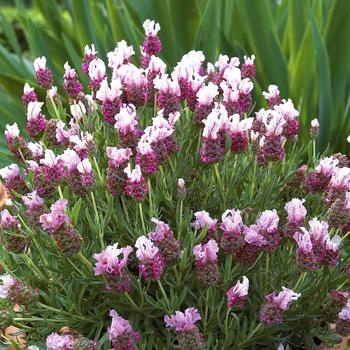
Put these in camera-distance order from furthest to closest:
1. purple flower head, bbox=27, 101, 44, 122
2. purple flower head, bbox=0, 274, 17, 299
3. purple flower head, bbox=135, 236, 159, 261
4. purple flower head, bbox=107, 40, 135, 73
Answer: purple flower head, bbox=107, 40, 135, 73 → purple flower head, bbox=27, 101, 44, 122 → purple flower head, bbox=0, 274, 17, 299 → purple flower head, bbox=135, 236, 159, 261

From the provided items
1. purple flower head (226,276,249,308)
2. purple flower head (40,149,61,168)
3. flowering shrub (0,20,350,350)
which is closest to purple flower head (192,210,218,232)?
flowering shrub (0,20,350,350)

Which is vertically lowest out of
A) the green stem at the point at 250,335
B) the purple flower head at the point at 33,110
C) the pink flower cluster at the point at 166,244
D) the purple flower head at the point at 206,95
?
the green stem at the point at 250,335

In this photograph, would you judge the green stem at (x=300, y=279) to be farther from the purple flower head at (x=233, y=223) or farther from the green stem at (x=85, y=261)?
the green stem at (x=85, y=261)

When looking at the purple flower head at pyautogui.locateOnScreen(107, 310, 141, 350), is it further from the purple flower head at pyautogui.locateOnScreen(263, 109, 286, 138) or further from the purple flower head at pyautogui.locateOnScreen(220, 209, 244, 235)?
the purple flower head at pyautogui.locateOnScreen(263, 109, 286, 138)

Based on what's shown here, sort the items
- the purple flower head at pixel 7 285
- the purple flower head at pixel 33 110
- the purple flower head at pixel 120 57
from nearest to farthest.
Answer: the purple flower head at pixel 7 285, the purple flower head at pixel 33 110, the purple flower head at pixel 120 57

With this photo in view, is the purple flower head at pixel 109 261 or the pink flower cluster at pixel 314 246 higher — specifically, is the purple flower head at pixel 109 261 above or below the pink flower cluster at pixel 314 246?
above

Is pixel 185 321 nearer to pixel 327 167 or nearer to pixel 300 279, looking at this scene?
pixel 300 279

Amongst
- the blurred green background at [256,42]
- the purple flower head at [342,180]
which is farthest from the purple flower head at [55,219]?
the blurred green background at [256,42]

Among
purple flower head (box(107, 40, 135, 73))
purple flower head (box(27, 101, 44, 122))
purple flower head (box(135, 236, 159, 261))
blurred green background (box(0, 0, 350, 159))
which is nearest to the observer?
purple flower head (box(135, 236, 159, 261))

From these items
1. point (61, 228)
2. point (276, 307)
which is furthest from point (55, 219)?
point (276, 307)
